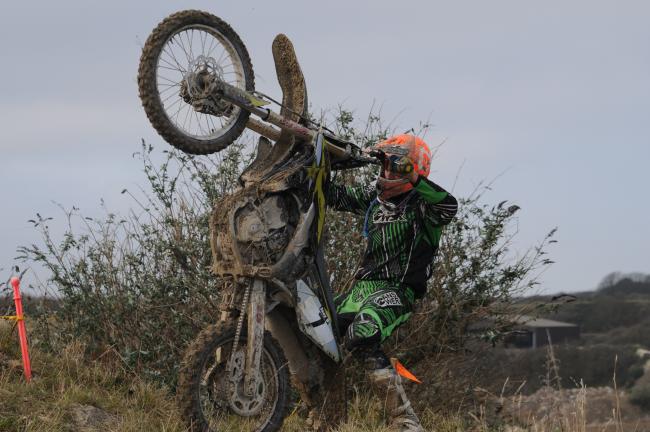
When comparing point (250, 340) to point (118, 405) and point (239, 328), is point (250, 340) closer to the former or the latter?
point (239, 328)

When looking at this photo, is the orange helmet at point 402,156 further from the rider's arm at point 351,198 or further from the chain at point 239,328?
the chain at point 239,328

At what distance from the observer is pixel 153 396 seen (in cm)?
690

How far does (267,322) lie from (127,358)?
2.50m

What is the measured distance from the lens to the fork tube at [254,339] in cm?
526

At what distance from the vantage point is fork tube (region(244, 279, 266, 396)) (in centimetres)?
526

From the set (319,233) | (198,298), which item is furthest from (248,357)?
(198,298)

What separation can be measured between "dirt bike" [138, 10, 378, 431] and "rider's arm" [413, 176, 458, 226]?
39 centimetres

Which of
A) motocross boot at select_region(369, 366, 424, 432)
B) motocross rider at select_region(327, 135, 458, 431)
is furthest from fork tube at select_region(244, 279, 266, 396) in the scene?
motocross boot at select_region(369, 366, 424, 432)

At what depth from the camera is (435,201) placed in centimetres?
584

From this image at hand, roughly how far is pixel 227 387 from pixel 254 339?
1.05 feet

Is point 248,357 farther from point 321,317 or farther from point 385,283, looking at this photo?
point 385,283

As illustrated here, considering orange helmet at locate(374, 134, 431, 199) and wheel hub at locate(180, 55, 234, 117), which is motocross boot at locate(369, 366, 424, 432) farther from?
wheel hub at locate(180, 55, 234, 117)

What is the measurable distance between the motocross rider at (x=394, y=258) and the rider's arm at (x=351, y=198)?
8 cm

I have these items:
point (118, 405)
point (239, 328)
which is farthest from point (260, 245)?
point (118, 405)
